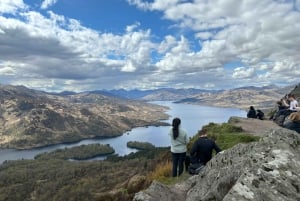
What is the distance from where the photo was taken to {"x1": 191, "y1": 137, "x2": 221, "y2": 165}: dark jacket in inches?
679

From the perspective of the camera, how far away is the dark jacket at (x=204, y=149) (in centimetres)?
1725

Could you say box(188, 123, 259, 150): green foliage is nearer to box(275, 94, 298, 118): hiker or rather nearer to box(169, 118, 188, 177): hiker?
box(169, 118, 188, 177): hiker

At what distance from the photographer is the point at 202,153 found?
57.1 ft

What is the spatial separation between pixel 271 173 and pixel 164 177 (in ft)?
45.0

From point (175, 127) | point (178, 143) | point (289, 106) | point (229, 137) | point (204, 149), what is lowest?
point (229, 137)

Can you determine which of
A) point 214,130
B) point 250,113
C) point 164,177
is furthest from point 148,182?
point 250,113

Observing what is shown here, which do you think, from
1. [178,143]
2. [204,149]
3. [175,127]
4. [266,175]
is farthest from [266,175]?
[178,143]

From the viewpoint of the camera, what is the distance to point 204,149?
17.2 metres

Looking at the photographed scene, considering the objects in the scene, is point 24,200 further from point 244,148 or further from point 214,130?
point 244,148

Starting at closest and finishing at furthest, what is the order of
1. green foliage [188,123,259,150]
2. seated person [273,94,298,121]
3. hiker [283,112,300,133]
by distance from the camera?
hiker [283,112,300,133], green foliage [188,123,259,150], seated person [273,94,298,121]

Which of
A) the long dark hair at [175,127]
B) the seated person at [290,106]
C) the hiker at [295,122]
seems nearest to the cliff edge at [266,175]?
the long dark hair at [175,127]

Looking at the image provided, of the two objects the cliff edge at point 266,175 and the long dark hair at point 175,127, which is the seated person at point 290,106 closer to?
the long dark hair at point 175,127

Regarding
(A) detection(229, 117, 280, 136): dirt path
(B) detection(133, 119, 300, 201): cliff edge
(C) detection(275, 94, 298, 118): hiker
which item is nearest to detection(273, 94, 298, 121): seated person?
(C) detection(275, 94, 298, 118): hiker

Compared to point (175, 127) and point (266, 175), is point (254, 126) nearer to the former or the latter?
point (175, 127)
